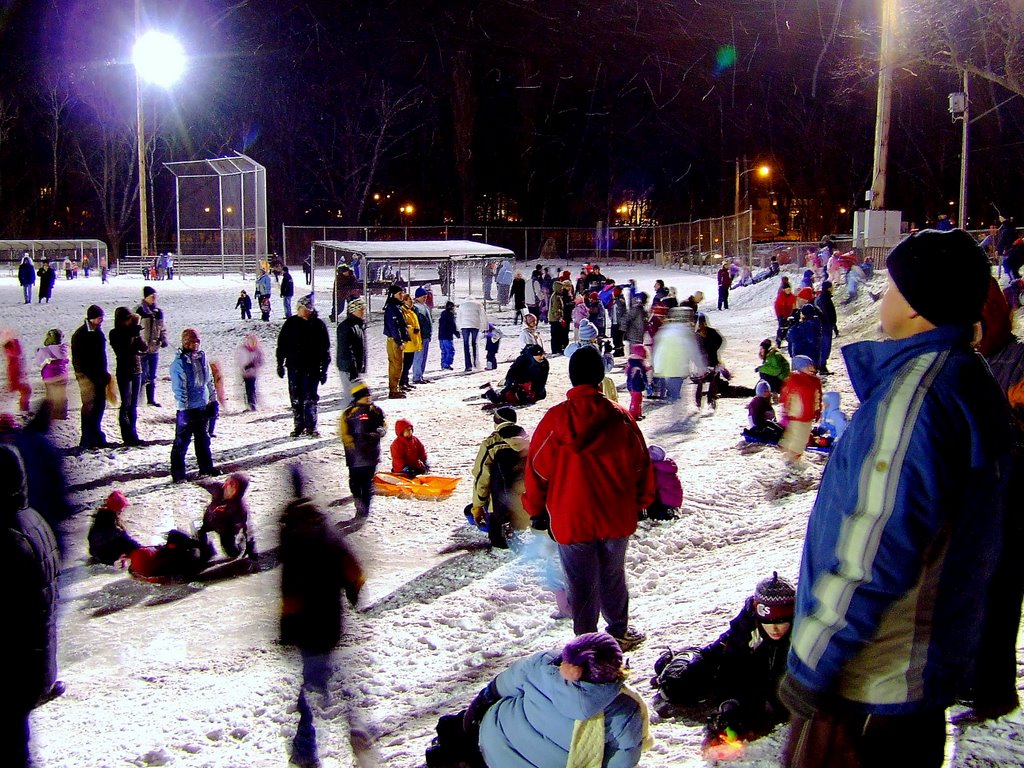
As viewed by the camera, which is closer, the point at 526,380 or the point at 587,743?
the point at 587,743

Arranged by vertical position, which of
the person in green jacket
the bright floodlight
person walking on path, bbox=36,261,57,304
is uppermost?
the bright floodlight

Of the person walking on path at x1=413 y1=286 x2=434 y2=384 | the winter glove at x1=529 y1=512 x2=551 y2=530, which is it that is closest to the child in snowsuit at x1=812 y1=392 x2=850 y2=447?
the winter glove at x1=529 y1=512 x2=551 y2=530

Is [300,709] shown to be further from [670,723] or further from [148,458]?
[148,458]

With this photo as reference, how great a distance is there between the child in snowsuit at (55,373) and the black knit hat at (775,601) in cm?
873

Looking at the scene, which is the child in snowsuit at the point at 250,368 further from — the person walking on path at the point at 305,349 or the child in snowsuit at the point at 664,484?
the child in snowsuit at the point at 664,484

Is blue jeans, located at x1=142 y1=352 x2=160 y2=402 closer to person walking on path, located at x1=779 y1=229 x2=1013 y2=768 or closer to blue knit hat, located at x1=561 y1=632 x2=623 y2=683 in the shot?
blue knit hat, located at x1=561 y1=632 x2=623 y2=683

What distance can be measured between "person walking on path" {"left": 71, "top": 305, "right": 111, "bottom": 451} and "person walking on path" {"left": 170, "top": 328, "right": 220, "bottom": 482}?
1850 mm

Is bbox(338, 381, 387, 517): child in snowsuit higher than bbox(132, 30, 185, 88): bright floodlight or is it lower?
lower

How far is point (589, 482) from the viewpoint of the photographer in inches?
182

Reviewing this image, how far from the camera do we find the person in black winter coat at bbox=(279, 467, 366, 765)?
466 cm

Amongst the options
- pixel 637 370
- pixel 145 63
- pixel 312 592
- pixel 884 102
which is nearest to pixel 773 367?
pixel 637 370

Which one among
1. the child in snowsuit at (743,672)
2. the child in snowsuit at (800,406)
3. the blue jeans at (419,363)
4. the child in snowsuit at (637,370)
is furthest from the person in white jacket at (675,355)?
the child in snowsuit at (743,672)

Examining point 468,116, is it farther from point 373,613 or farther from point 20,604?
point 20,604

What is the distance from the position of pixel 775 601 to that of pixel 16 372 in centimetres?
1169
